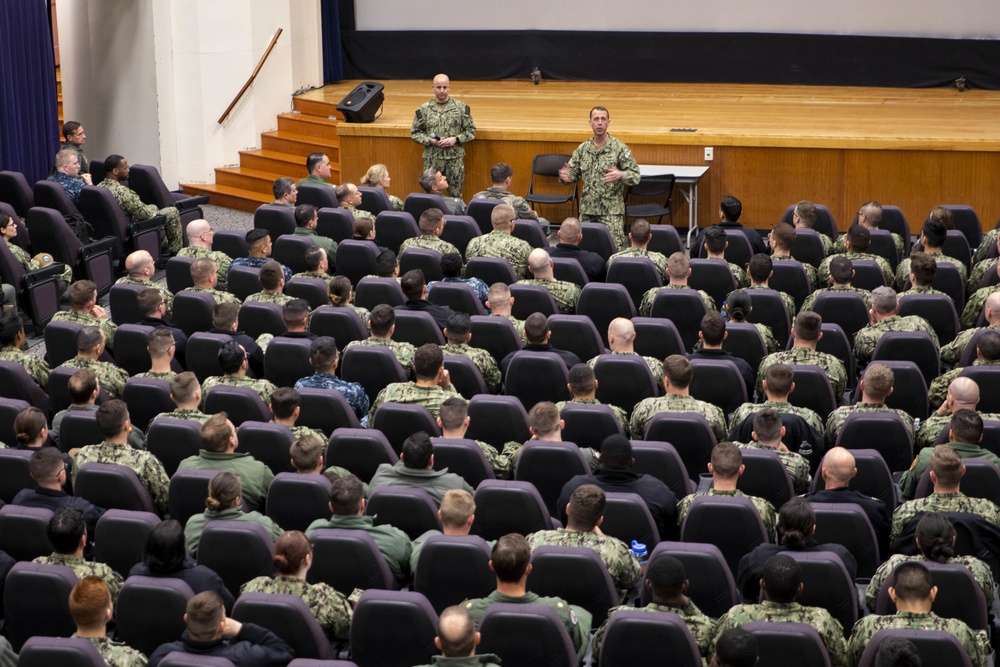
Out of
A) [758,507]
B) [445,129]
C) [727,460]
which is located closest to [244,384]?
[727,460]

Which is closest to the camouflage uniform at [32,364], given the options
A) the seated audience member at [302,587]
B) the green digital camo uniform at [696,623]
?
the seated audience member at [302,587]

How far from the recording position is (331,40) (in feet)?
52.9

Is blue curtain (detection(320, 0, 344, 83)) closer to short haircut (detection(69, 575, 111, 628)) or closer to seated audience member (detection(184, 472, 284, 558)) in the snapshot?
seated audience member (detection(184, 472, 284, 558))

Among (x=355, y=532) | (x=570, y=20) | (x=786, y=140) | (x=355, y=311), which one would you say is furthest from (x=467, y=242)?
(x=570, y=20)

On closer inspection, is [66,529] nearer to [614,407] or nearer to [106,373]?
[106,373]

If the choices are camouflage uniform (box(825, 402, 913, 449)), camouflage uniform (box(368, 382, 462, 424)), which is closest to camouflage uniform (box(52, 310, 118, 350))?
camouflage uniform (box(368, 382, 462, 424))

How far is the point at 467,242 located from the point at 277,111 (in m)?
5.55

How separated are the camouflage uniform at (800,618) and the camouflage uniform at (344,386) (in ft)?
9.63

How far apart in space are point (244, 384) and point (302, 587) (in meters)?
2.24

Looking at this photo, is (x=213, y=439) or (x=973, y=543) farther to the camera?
(x=213, y=439)

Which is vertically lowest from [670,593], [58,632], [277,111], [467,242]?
[58,632]

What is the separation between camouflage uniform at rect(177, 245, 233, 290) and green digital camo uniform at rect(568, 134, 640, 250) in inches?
134

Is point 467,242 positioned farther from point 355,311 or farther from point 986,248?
point 986,248

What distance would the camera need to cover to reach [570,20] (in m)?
15.9
